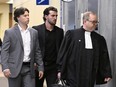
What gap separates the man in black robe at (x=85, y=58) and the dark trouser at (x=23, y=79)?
590 mm

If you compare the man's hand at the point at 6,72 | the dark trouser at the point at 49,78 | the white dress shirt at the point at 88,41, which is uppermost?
the white dress shirt at the point at 88,41

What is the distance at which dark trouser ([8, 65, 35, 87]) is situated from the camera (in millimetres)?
7414

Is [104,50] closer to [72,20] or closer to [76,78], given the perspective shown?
[76,78]

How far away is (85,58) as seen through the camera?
6973 millimetres

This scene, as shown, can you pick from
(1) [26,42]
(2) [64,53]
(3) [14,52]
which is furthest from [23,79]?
(2) [64,53]

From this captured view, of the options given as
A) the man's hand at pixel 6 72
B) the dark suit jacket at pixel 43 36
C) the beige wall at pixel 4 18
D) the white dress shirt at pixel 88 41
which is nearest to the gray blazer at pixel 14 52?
the man's hand at pixel 6 72

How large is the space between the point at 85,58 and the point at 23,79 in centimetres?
116

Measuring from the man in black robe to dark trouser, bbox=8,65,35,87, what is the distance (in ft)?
1.94

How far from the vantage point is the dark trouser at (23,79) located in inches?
292

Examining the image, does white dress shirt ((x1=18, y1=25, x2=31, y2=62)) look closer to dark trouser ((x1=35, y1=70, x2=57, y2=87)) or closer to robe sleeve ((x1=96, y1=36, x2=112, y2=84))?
dark trouser ((x1=35, y1=70, x2=57, y2=87))

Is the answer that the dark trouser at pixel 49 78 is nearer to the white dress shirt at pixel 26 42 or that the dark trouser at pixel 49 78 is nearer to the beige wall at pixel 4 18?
the white dress shirt at pixel 26 42

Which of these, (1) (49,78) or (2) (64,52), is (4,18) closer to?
(1) (49,78)

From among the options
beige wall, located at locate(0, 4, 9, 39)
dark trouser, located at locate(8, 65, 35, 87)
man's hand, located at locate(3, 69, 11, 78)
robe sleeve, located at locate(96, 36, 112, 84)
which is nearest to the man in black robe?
robe sleeve, located at locate(96, 36, 112, 84)

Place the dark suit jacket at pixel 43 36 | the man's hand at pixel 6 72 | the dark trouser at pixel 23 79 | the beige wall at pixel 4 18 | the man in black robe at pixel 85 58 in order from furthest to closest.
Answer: the beige wall at pixel 4 18 → the dark suit jacket at pixel 43 36 → the dark trouser at pixel 23 79 → the man's hand at pixel 6 72 → the man in black robe at pixel 85 58
